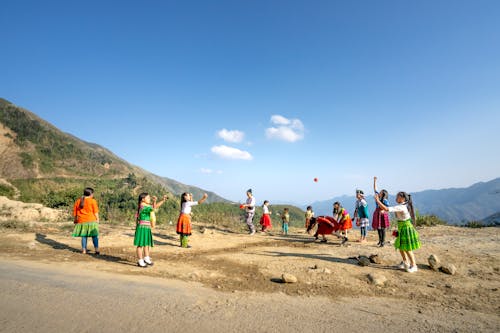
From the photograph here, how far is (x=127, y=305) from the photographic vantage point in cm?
362

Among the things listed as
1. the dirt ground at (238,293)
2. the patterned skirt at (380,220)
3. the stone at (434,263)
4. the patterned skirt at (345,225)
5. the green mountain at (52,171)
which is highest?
the green mountain at (52,171)

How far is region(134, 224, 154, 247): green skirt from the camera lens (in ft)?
20.6

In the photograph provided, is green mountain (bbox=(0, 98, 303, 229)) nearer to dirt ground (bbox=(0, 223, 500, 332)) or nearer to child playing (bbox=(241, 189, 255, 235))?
child playing (bbox=(241, 189, 255, 235))

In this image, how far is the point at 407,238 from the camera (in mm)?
6199

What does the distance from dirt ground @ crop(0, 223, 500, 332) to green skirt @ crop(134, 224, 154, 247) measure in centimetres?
62

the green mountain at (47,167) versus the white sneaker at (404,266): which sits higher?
the green mountain at (47,167)

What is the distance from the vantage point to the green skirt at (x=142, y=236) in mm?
6277

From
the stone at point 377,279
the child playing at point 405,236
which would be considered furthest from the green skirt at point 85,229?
the child playing at point 405,236

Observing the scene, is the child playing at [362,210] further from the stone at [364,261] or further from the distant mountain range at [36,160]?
the distant mountain range at [36,160]

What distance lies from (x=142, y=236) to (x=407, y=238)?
6.44m

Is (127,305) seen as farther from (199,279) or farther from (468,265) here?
(468,265)

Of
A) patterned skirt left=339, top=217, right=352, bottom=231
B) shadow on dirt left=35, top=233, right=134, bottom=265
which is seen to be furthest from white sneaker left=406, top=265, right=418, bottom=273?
shadow on dirt left=35, top=233, right=134, bottom=265

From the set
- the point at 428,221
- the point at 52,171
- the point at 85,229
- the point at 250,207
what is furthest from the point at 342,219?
the point at 52,171

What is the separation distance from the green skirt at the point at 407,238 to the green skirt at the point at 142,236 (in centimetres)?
615
